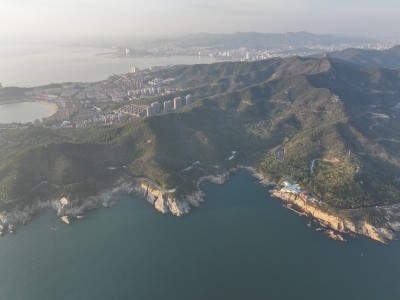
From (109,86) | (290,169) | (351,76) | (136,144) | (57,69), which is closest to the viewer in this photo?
(290,169)

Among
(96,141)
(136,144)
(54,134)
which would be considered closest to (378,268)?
(136,144)

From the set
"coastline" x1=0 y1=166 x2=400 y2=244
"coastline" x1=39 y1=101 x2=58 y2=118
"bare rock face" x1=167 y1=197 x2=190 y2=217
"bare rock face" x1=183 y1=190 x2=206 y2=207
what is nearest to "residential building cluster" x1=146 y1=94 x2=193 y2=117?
"coastline" x1=39 y1=101 x2=58 y2=118

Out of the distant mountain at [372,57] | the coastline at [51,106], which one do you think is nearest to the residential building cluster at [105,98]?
the coastline at [51,106]

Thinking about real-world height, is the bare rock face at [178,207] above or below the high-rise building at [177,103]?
above

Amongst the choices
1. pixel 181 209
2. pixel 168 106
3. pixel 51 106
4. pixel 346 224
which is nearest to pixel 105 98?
pixel 51 106

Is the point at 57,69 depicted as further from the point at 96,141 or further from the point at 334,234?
the point at 334,234

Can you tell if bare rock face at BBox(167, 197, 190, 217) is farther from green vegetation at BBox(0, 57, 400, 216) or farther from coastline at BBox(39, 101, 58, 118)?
coastline at BBox(39, 101, 58, 118)

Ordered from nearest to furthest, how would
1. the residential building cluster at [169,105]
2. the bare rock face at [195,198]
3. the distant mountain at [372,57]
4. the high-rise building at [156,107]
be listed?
the bare rock face at [195,198] < the residential building cluster at [169,105] < the high-rise building at [156,107] < the distant mountain at [372,57]

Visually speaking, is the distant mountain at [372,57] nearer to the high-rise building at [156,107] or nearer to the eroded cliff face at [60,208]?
the high-rise building at [156,107]
